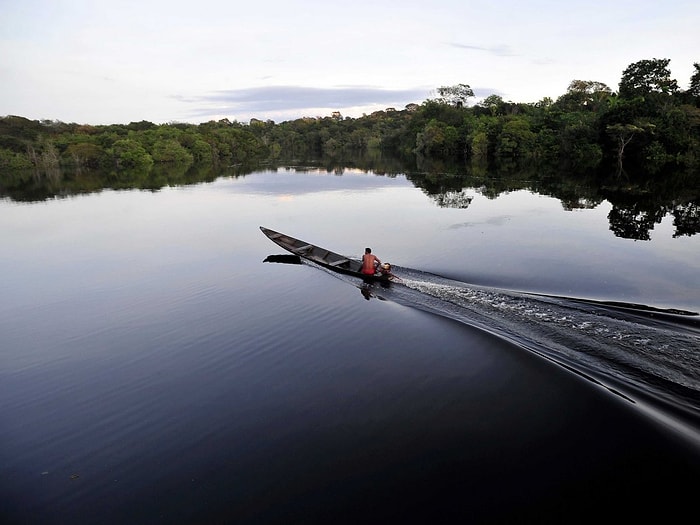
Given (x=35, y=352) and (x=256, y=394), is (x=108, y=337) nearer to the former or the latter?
(x=35, y=352)

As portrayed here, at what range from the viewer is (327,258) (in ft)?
62.3

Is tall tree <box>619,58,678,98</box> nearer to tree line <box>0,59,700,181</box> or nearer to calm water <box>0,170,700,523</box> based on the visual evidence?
tree line <box>0,59,700,181</box>

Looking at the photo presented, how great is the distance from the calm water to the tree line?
42.2 m

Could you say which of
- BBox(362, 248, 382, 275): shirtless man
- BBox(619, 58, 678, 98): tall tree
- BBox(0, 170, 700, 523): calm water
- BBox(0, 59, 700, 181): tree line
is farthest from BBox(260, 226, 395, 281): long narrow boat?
BBox(619, 58, 678, 98): tall tree

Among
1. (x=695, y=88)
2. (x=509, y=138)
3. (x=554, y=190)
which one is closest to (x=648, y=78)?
(x=695, y=88)

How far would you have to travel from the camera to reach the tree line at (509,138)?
174ft

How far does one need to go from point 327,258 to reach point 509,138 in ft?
228

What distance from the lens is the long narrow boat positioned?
16.3 metres

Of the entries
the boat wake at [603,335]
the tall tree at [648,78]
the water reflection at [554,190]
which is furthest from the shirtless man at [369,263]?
→ the tall tree at [648,78]

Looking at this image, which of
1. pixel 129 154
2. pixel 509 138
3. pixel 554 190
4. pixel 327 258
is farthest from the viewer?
pixel 129 154

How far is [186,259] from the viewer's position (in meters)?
20.9

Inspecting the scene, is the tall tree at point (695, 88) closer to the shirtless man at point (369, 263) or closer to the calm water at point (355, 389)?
the calm water at point (355, 389)

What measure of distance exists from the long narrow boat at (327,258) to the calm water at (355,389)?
509 millimetres

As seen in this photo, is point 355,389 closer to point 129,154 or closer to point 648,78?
point 648,78
